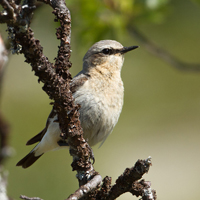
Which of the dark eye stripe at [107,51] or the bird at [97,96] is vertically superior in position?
the dark eye stripe at [107,51]

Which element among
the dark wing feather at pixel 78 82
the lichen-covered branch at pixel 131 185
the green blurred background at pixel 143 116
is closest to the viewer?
the lichen-covered branch at pixel 131 185

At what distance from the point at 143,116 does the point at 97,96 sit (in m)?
5.96

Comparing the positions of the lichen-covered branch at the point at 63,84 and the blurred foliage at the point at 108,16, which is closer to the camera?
the lichen-covered branch at the point at 63,84

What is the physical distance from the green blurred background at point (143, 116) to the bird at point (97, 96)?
11.4 ft

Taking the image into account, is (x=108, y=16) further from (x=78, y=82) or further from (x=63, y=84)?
(x=63, y=84)

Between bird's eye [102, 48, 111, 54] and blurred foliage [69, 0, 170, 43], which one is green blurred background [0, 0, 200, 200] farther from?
bird's eye [102, 48, 111, 54]

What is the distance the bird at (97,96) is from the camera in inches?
154

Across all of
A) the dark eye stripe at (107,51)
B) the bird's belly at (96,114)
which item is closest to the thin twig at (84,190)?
the bird's belly at (96,114)

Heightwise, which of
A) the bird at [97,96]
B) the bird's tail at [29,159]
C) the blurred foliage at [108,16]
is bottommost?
the bird's tail at [29,159]

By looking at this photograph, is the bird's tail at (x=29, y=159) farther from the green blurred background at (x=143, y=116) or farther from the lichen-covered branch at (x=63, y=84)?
the green blurred background at (x=143, y=116)

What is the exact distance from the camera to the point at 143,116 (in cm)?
980

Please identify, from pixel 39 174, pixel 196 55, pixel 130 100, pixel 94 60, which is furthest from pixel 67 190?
pixel 196 55

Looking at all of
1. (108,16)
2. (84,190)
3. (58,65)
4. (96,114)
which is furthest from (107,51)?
(84,190)

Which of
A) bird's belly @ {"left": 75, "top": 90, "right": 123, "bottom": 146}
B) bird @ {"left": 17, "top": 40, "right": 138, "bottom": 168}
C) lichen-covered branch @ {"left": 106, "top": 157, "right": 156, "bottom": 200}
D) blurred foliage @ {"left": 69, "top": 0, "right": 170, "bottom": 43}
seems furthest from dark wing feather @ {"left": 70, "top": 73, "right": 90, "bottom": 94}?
lichen-covered branch @ {"left": 106, "top": 157, "right": 156, "bottom": 200}
